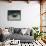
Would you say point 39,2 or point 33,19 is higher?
point 39,2

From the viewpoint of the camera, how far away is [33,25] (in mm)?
5465

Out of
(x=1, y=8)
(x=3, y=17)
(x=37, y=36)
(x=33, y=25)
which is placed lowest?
(x=37, y=36)

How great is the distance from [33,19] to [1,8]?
163cm

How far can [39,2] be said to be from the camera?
218 inches

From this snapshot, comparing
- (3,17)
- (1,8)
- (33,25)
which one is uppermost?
(1,8)

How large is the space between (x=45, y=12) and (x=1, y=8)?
82.0 inches

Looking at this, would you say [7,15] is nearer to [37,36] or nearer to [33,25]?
[33,25]

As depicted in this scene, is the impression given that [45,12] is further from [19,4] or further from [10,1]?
[10,1]

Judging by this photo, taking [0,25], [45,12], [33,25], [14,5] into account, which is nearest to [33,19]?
[33,25]

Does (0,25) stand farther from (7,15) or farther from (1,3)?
(1,3)

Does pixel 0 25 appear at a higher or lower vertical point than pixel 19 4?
lower

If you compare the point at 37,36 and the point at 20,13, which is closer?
the point at 37,36

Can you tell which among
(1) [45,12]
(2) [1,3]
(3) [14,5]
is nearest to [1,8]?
(2) [1,3]

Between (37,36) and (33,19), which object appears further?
(33,19)
